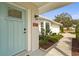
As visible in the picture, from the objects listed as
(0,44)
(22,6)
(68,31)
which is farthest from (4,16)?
(68,31)

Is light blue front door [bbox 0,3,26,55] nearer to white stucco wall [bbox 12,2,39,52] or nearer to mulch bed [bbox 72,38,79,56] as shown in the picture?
white stucco wall [bbox 12,2,39,52]

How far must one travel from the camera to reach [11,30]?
7473mm

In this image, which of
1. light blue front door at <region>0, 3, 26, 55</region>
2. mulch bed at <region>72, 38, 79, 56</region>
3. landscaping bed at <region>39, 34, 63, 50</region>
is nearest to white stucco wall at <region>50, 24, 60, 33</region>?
landscaping bed at <region>39, 34, 63, 50</region>

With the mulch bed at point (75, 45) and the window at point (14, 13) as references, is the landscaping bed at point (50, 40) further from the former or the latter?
the window at point (14, 13)

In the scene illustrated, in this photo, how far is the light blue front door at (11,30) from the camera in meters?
6.87

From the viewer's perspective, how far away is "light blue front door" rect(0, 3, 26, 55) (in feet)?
22.5

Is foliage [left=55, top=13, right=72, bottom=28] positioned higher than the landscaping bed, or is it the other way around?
foliage [left=55, top=13, right=72, bottom=28]

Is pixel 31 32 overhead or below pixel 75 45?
overhead

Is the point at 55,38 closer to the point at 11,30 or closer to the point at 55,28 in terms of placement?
the point at 55,28

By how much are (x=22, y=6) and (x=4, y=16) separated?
1.67 metres

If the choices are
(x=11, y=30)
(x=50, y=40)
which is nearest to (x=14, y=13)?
(x=11, y=30)

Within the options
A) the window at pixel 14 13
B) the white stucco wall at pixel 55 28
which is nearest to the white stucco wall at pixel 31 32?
the window at pixel 14 13

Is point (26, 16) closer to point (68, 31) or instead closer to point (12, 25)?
point (12, 25)

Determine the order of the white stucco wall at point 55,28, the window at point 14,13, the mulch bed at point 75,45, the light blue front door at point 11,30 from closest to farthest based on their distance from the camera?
the light blue front door at point 11,30, the window at point 14,13, the white stucco wall at point 55,28, the mulch bed at point 75,45
